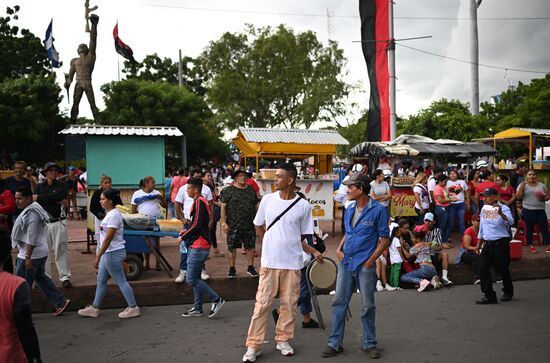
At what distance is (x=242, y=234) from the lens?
811cm

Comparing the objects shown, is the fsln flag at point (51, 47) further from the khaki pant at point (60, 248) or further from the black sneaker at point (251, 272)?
the black sneaker at point (251, 272)

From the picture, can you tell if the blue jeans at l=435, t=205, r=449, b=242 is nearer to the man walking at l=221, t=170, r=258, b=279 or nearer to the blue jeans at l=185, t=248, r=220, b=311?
the man walking at l=221, t=170, r=258, b=279

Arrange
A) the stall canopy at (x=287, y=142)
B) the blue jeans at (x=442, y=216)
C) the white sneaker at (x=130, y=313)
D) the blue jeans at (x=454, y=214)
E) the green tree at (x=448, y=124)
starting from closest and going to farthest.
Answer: the white sneaker at (x=130, y=313)
the blue jeans at (x=442, y=216)
the blue jeans at (x=454, y=214)
the stall canopy at (x=287, y=142)
the green tree at (x=448, y=124)

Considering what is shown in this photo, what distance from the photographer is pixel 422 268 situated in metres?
8.23

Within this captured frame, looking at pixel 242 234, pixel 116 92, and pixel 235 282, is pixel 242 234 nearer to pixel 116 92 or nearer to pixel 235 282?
pixel 235 282

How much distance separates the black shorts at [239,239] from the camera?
8023 mm

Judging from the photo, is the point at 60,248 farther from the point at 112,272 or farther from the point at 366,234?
the point at 366,234

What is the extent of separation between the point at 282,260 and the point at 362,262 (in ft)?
2.49

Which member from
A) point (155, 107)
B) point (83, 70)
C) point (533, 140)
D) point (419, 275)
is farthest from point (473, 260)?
point (155, 107)

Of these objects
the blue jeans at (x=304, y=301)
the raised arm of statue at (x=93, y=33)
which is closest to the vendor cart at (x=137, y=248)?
the blue jeans at (x=304, y=301)

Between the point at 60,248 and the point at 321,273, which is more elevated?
the point at 60,248

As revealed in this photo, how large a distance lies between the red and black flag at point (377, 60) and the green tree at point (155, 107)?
17.2 m

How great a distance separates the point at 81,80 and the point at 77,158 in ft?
24.1

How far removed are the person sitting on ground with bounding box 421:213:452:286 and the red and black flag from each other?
22.2 feet
